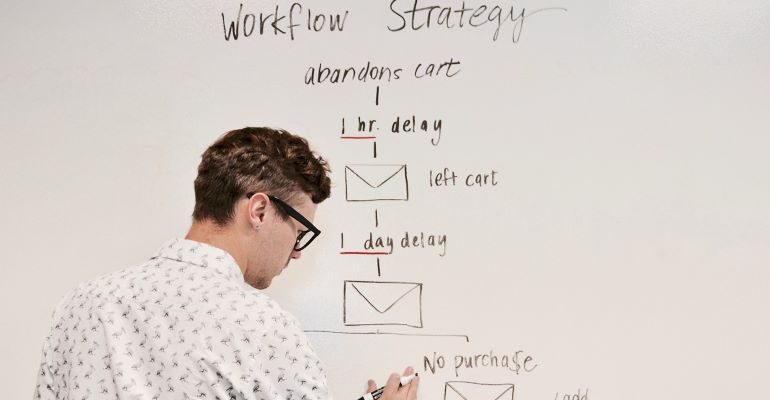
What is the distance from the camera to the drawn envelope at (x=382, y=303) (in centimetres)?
143

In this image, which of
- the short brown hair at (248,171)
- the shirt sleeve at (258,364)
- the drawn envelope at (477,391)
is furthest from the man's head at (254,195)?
the drawn envelope at (477,391)

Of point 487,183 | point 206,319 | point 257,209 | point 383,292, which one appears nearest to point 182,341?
point 206,319

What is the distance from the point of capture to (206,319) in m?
0.99

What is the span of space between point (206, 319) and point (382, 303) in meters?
0.49

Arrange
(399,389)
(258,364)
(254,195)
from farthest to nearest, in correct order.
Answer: (399,389) < (254,195) < (258,364)

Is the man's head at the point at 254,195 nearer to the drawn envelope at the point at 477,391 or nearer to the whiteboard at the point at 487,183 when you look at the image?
the whiteboard at the point at 487,183

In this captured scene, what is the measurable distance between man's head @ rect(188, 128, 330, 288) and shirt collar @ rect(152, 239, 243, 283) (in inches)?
1.3

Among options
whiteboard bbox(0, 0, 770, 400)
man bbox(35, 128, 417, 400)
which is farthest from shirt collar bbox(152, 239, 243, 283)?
whiteboard bbox(0, 0, 770, 400)

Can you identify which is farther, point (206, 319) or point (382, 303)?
point (382, 303)

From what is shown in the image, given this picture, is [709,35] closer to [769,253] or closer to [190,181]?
[769,253]

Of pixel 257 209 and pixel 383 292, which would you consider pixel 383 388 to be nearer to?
pixel 383 292

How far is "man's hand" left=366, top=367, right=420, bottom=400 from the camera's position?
140 cm

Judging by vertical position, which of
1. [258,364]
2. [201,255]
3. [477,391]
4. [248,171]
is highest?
[248,171]

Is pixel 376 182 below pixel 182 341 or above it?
above
